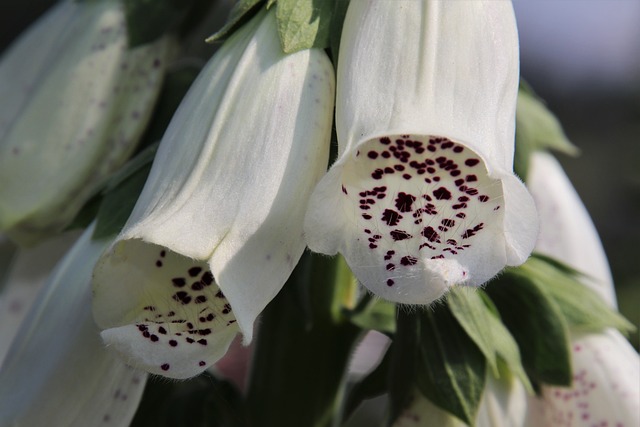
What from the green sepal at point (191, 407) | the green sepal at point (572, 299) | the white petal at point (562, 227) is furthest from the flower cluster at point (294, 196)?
the white petal at point (562, 227)

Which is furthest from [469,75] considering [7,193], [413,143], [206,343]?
[7,193]

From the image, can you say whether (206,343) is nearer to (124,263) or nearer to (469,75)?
(124,263)

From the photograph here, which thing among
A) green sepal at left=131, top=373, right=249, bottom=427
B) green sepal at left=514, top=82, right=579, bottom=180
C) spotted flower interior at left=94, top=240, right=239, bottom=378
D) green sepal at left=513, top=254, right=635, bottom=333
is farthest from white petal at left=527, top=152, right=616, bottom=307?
spotted flower interior at left=94, top=240, right=239, bottom=378

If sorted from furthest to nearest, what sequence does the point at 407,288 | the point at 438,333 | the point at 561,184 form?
the point at 561,184 < the point at 438,333 < the point at 407,288

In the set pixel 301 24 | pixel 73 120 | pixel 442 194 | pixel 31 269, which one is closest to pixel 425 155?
pixel 442 194

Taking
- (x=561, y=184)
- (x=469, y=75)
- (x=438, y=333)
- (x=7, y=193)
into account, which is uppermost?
(x=469, y=75)

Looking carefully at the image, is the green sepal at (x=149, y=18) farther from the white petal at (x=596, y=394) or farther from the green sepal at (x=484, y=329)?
the white petal at (x=596, y=394)
